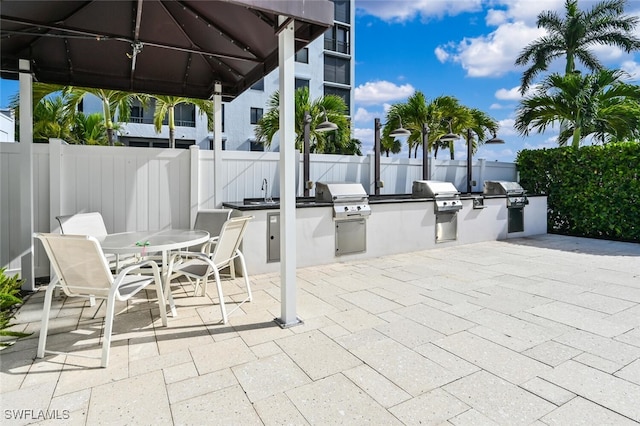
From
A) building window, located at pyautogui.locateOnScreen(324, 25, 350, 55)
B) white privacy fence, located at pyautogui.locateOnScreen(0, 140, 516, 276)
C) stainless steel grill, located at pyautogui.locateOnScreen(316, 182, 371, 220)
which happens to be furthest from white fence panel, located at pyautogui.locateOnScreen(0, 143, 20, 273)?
building window, located at pyautogui.locateOnScreen(324, 25, 350, 55)

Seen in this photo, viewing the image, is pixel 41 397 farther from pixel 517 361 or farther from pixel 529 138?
pixel 529 138

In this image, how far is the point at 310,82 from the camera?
67.5ft

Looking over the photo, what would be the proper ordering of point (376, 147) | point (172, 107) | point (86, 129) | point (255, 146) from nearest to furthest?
1. point (376, 147)
2. point (172, 107)
3. point (86, 129)
4. point (255, 146)

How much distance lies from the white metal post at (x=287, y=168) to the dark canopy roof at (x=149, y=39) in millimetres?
186

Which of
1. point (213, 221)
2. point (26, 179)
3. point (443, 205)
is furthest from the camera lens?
point (443, 205)

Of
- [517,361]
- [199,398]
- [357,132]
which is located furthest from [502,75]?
[199,398]

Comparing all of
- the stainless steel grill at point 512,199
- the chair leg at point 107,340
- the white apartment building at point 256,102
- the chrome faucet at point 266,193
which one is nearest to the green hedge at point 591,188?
the stainless steel grill at point 512,199

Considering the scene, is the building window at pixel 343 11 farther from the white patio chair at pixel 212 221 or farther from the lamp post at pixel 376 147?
the white patio chair at pixel 212 221

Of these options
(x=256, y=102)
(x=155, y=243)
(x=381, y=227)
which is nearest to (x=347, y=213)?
(x=381, y=227)

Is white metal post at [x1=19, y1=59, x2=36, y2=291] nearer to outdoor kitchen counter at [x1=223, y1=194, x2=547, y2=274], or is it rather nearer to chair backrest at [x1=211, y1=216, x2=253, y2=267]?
outdoor kitchen counter at [x1=223, y1=194, x2=547, y2=274]

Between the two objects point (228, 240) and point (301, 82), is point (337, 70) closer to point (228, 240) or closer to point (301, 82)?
point (301, 82)

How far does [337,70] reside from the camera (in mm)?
22375

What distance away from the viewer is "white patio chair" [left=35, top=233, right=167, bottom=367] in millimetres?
2166

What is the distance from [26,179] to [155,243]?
214 centimetres
